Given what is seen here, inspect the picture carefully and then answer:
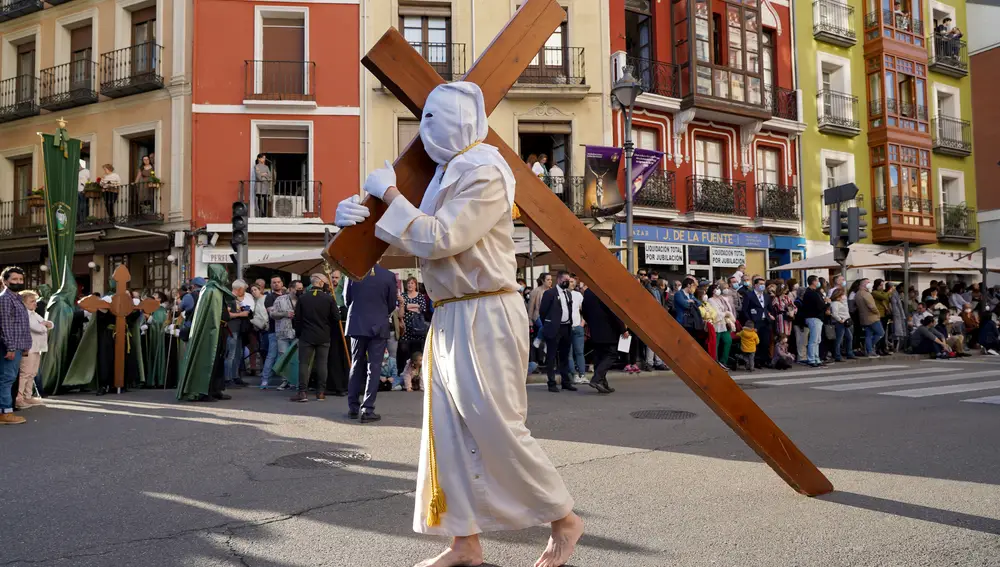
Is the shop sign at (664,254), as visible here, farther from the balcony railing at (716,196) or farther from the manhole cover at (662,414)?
the manhole cover at (662,414)

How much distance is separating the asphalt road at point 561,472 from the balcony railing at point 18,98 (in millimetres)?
18682

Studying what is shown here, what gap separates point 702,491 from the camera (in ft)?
14.6

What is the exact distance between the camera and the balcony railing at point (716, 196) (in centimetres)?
2367

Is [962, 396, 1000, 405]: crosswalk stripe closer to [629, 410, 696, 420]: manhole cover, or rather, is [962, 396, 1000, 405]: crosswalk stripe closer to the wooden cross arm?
[629, 410, 696, 420]: manhole cover

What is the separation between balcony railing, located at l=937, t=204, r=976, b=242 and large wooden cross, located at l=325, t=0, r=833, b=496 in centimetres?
3005

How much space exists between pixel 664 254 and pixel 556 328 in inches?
490

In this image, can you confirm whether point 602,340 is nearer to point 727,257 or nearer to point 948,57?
point 727,257

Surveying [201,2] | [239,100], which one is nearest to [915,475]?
[239,100]

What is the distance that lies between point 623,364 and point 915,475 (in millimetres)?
9865

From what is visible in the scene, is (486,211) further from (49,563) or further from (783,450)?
(49,563)

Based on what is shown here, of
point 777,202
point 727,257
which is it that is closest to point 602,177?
point 727,257

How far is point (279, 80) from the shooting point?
843 inches

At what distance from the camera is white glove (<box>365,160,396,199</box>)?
10.3 ft

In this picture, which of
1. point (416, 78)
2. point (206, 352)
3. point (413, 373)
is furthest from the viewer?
point (413, 373)
